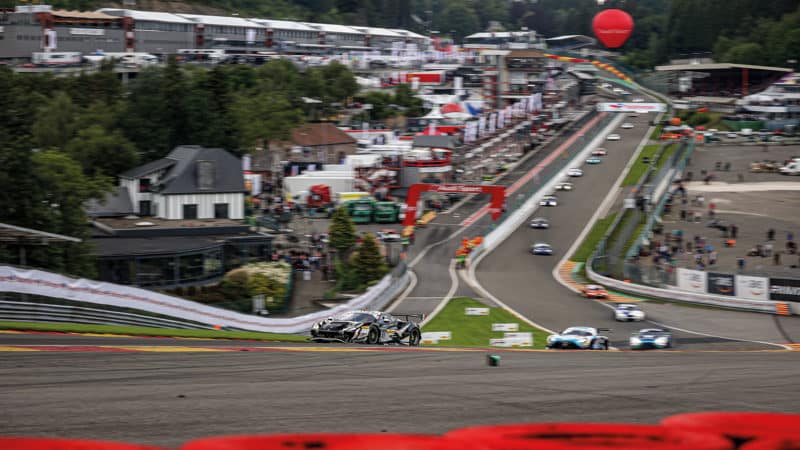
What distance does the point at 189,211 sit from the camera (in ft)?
172

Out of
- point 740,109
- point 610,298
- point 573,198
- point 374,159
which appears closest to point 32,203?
point 610,298

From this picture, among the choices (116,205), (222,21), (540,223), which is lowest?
(540,223)

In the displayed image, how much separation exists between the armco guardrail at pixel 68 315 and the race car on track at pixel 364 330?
5.82m

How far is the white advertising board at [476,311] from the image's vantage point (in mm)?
40000

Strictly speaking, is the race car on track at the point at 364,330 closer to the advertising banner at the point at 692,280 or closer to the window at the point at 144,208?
the advertising banner at the point at 692,280

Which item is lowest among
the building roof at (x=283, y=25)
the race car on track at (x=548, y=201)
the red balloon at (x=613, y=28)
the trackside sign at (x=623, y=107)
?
the race car on track at (x=548, y=201)

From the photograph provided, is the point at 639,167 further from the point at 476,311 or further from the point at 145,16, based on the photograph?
the point at 145,16

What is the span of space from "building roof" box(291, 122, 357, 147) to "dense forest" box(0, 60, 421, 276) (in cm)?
156

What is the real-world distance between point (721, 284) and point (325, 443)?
3992cm

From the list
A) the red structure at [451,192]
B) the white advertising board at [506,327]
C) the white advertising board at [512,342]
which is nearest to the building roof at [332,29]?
the red structure at [451,192]

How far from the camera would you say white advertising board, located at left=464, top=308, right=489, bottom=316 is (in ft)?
131

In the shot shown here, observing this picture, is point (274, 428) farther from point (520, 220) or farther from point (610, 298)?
point (520, 220)

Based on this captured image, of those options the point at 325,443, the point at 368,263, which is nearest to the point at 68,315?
the point at 325,443

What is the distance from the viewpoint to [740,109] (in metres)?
118
